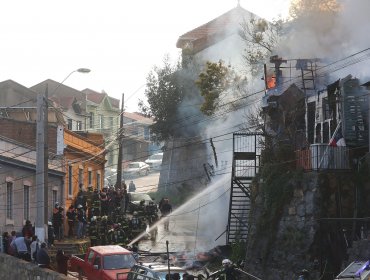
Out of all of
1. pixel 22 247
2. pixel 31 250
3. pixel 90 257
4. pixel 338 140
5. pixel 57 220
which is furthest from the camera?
pixel 57 220

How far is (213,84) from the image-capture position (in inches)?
1829

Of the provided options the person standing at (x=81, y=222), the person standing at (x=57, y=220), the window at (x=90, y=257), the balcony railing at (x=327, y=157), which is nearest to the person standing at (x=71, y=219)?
the person standing at (x=81, y=222)

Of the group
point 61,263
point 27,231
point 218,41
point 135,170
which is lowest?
point 61,263

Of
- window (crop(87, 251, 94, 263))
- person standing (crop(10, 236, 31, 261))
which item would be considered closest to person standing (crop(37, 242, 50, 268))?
window (crop(87, 251, 94, 263))

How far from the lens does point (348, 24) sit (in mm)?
33281

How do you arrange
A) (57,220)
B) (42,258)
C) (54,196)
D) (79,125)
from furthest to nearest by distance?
1. (79,125)
2. (54,196)
3. (57,220)
4. (42,258)

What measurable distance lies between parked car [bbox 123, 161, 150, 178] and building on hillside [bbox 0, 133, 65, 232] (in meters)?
42.7

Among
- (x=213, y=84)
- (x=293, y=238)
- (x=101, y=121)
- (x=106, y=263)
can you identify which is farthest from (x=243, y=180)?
(x=101, y=121)

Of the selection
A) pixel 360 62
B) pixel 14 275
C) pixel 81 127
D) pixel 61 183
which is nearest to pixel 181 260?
pixel 14 275

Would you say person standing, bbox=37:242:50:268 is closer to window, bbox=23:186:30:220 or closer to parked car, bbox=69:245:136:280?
parked car, bbox=69:245:136:280

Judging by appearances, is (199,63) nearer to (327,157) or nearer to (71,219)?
(71,219)

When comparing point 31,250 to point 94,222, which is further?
point 94,222

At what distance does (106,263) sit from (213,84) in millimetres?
23617

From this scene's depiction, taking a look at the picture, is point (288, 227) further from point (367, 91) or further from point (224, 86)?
point (224, 86)
